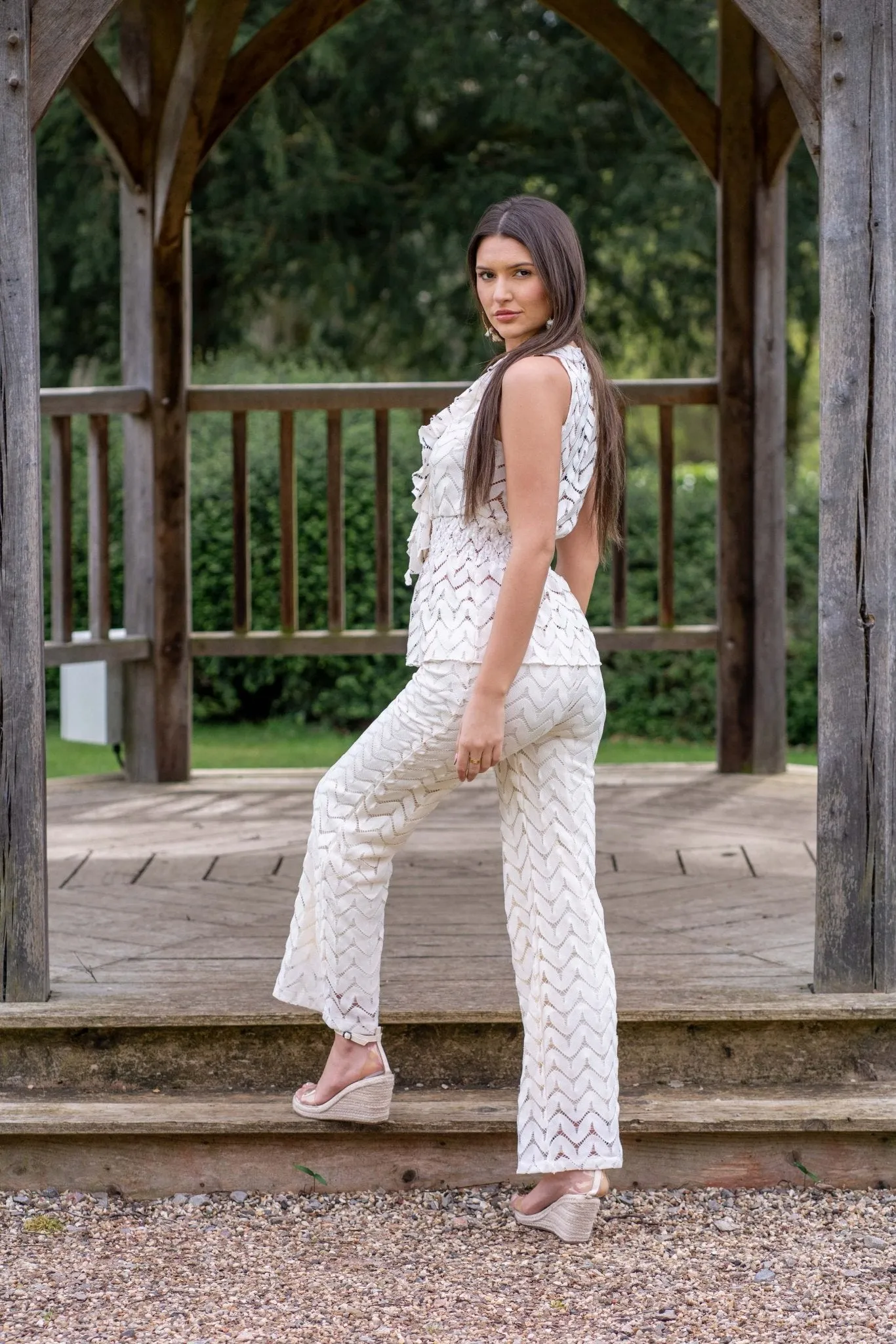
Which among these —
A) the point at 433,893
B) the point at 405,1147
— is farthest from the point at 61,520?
the point at 405,1147

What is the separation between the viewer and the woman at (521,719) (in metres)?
2.63

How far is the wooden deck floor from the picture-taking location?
3449 mm

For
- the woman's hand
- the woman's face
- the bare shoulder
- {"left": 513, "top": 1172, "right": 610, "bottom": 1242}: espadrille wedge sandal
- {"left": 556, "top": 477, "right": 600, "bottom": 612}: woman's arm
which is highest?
the woman's face

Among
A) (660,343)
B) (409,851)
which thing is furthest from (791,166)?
(409,851)

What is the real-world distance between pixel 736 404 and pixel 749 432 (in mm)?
114

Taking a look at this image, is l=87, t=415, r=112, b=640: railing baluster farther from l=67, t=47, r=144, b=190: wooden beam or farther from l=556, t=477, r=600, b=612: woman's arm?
l=556, t=477, r=600, b=612: woman's arm

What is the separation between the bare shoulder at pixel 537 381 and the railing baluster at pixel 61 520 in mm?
3465

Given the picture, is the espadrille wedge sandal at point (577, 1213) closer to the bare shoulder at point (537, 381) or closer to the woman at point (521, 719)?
the woman at point (521, 719)

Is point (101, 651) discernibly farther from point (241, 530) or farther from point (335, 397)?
point (335, 397)

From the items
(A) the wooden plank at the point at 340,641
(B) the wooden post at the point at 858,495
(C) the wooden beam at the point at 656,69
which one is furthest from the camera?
(A) the wooden plank at the point at 340,641

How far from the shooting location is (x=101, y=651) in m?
5.91

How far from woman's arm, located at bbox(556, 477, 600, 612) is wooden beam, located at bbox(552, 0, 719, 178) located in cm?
359

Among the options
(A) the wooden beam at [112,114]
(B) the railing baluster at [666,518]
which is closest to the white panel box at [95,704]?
(A) the wooden beam at [112,114]

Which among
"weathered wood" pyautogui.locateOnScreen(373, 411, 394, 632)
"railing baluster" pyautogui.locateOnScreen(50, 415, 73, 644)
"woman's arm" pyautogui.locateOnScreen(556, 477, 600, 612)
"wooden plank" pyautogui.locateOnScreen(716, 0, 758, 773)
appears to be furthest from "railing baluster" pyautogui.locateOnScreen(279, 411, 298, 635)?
"woman's arm" pyautogui.locateOnScreen(556, 477, 600, 612)
